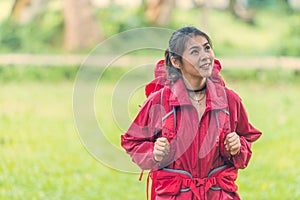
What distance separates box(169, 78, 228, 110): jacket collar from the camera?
436 cm

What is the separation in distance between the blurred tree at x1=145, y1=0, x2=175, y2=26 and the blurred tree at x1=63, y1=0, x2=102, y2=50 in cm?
247

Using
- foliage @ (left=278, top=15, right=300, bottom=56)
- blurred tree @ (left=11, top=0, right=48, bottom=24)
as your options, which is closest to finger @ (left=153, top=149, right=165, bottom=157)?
foliage @ (left=278, top=15, right=300, bottom=56)

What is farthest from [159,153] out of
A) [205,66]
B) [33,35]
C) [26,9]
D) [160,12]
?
[160,12]

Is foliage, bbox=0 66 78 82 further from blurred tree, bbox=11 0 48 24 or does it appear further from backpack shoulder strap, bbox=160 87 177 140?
backpack shoulder strap, bbox=160 87 177 140

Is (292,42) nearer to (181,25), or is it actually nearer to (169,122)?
(181,25)

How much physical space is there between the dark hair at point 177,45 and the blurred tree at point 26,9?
19.6 meters

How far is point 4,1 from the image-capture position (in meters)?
27.4

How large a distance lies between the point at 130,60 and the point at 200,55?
15954 mm

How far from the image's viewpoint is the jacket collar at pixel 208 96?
4.36 meters

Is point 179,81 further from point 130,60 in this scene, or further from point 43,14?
point 43,14

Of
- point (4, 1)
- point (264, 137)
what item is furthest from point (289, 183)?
point (4, 1)

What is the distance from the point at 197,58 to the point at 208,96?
20cm

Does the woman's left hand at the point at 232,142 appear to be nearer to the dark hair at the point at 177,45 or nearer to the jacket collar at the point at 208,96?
the jacket collar at the point at 208,96

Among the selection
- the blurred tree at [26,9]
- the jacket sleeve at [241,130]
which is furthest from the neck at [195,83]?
the blurred tree at [26,9]
